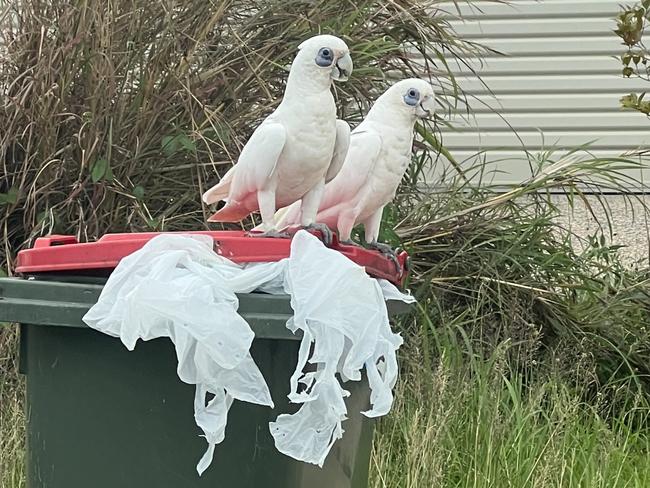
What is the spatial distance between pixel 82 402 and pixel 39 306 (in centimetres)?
22

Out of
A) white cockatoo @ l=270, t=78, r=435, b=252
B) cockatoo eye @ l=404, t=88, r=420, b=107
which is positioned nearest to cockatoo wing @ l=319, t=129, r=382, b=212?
white cockatoo @ l=270, t=78, r=435, b=252

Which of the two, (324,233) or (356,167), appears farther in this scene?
(356,167)

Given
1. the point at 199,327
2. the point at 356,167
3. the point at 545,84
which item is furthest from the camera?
the point at 545,84

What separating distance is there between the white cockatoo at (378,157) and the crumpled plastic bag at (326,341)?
0.45 metres

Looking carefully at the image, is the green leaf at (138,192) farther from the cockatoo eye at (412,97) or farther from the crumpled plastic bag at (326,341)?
the crumpled plastic bag at (326,341)

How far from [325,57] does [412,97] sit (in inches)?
13.8

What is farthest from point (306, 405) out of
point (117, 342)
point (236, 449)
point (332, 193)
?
point (332, 193)

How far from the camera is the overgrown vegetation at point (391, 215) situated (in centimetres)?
303

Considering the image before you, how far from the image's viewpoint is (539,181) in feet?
12.0

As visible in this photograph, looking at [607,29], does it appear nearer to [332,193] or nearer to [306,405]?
[332,193]

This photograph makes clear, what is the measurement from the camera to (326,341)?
1674mm

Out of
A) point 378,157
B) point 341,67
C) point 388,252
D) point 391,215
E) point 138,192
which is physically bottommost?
point 391,215

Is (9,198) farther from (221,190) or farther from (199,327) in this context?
(199,327)

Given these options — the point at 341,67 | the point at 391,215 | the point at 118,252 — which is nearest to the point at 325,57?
the point at 341,67
